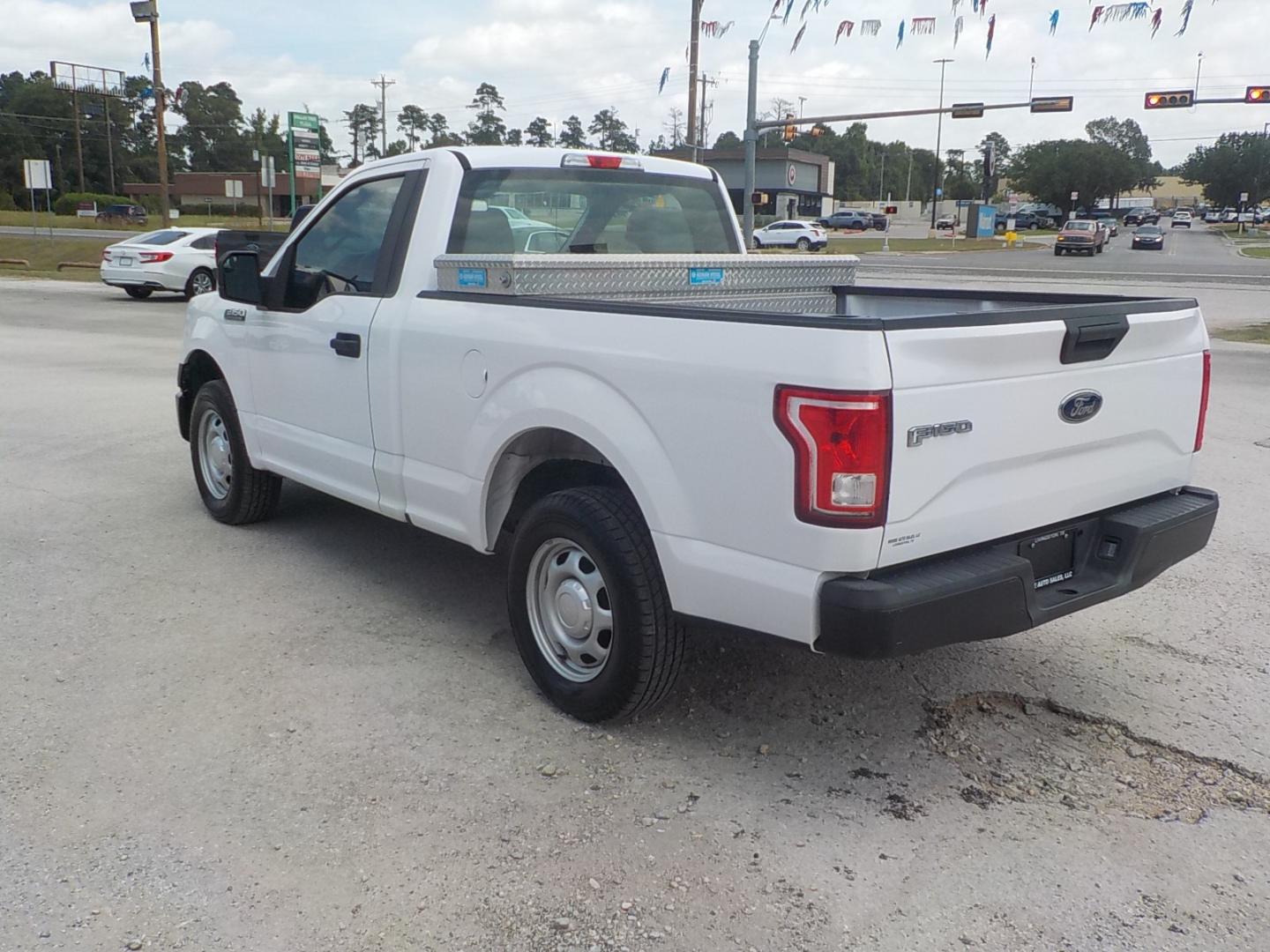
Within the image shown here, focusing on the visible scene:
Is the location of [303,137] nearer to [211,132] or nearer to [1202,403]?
[1202,403]

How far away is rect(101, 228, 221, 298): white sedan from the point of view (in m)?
22.5

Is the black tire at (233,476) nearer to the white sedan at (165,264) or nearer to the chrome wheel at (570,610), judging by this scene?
the chrome wheel at (570,610)

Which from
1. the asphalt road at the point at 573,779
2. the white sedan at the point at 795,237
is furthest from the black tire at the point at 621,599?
the white sedan at the point at 795,237

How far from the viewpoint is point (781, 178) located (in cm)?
9719

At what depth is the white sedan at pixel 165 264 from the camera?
73.7 feet

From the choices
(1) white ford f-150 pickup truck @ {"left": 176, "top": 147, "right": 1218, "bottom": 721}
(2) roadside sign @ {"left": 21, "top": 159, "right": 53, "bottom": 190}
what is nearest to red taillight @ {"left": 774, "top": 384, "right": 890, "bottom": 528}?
(1) white ford f-150 pickup truck @ {"left": 176, "top": 147, "right": 1218, "bottom": 721}

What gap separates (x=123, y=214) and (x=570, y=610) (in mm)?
80678

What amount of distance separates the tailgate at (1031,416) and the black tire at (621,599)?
81 cm

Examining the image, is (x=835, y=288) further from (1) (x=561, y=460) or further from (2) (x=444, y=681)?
(2) (x=444, y=681)

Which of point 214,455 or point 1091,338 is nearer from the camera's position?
point 1091,338

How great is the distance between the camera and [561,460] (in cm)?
407

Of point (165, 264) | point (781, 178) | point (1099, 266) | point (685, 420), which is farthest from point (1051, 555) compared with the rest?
point (781, 178)

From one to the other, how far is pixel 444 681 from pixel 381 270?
1.75m

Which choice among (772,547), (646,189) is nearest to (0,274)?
(646,189)
